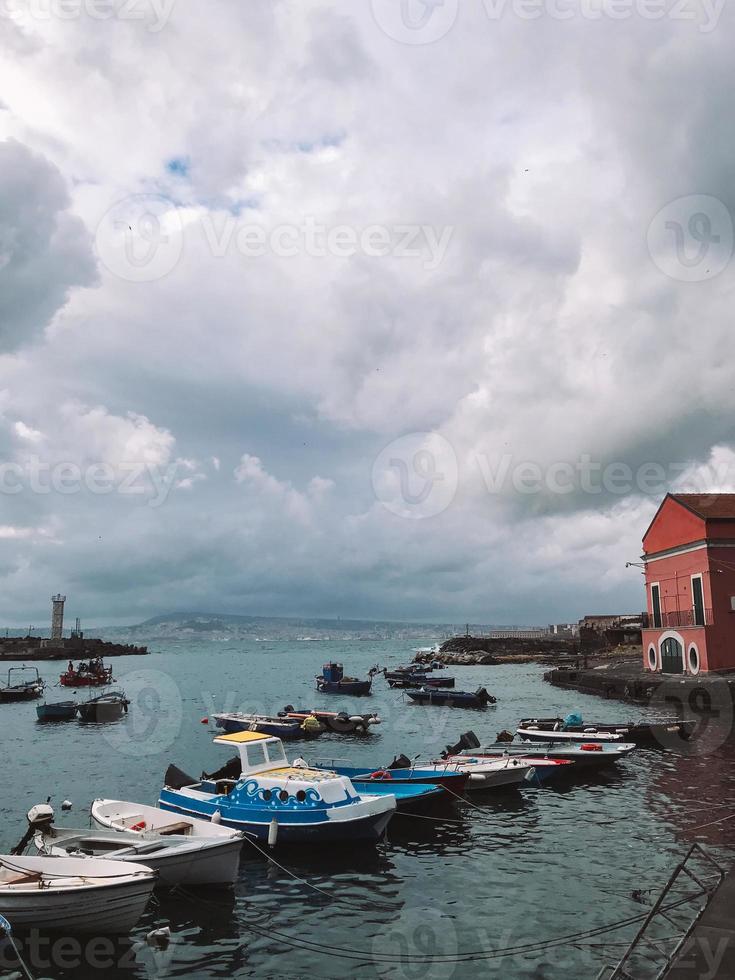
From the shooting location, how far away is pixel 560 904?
16.1 metres

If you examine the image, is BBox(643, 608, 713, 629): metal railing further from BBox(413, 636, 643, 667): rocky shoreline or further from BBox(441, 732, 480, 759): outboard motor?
BBox(413, 636, 643, 667): rocky shoreline

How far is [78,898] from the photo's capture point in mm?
13562

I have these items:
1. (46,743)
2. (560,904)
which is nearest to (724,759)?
(560,904)

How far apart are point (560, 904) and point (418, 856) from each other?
498cm

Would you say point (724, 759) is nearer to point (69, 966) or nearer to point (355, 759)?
point (355, 759)

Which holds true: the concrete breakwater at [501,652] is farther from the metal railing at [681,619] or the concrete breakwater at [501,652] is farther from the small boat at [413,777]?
the small boat at [413,777]

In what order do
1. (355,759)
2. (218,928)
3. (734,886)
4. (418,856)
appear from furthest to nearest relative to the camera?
(355,759) → (418,856) → (218,928) → (734,886)

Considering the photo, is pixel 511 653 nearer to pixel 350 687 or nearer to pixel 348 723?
pixel 350 687

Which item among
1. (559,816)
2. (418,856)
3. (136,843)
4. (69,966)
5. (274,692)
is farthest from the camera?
(274,692)

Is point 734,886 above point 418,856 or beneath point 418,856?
above
